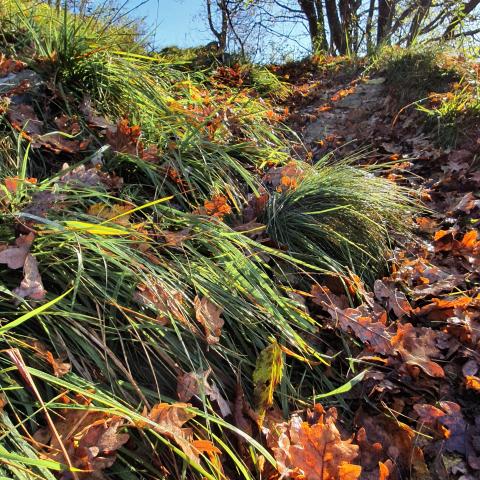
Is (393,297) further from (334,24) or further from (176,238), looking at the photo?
(334,24)

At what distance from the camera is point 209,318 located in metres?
1.50

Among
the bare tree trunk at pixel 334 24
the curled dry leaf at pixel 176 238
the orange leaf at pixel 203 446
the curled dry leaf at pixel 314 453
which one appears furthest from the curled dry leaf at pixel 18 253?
the bare tree trunk at pixel 334 24

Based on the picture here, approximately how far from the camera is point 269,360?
4.76ft

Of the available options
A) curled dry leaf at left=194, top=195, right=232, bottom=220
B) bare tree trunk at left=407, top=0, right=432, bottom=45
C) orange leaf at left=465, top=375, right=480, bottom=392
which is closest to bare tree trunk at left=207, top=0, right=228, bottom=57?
bare tree trunk at left=407, top=0, right=432, bottom=45

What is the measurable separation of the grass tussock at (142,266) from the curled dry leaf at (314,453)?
3.1 inches

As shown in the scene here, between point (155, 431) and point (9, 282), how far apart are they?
66cm

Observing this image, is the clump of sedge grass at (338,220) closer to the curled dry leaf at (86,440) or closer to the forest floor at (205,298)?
the forest floor at (205,298)

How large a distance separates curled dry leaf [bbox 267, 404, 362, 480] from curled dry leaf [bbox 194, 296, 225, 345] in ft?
1.13

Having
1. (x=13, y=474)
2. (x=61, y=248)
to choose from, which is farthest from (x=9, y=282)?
(x=13, y=474)

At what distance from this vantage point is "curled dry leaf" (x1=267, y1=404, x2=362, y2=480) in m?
1.17

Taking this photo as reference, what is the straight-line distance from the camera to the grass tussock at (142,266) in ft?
3.78

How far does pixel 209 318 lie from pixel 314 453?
1.75ft

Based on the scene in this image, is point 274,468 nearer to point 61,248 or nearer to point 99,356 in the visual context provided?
point 99,356

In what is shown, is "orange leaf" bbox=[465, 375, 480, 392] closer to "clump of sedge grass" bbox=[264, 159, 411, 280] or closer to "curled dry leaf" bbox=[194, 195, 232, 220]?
"clump of sedge grass" bbox=[264, 159, 411, 280]
